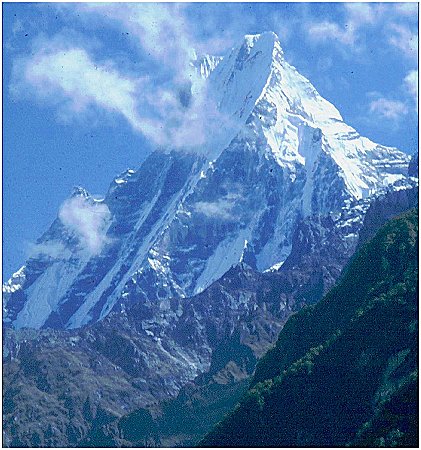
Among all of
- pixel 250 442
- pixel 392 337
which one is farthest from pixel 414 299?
pixel 250 442

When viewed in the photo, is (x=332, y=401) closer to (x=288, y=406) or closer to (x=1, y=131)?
(x=288, y=406)

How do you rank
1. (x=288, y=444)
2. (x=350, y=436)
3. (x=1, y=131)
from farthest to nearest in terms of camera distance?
(x=288, y=444)
(x=350, y=436)
(x=1, y=131)

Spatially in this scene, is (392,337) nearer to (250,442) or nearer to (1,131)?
(250,442)

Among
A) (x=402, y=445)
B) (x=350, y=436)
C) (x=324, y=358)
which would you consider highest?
(x=324, y=358)

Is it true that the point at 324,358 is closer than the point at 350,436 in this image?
No

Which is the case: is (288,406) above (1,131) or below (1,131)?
above

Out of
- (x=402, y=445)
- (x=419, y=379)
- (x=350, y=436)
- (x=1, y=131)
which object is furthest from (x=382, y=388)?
(x=1, y=131)

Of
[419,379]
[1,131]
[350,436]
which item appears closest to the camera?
[1,131]

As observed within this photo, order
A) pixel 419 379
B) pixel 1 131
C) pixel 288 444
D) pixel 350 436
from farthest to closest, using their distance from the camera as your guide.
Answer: pixel 288 444 < pixel 350 436 < pixel 419 379 < pixel 1 131

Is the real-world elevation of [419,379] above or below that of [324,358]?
below
